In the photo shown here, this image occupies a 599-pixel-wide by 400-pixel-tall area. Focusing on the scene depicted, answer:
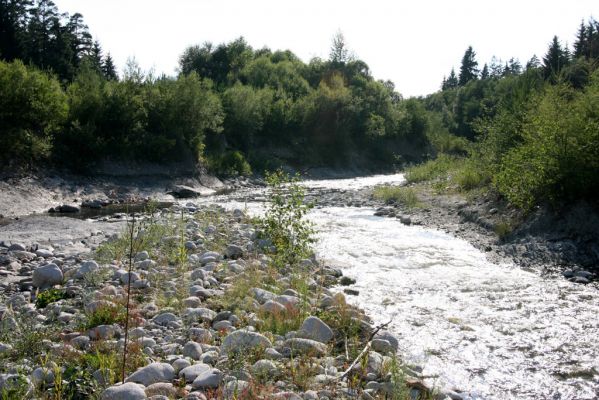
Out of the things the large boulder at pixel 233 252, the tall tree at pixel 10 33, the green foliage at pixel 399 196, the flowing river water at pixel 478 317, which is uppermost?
the tall tree at pixel 10 33

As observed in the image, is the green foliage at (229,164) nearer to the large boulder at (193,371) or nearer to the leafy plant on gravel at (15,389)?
the large boulder at (193,371)

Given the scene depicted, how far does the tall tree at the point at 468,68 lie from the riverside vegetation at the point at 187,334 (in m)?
122

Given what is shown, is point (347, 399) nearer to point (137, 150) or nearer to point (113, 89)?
point (137, 150)

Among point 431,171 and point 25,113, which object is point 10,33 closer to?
point 25,113

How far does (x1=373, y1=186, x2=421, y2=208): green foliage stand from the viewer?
2107 centimetres

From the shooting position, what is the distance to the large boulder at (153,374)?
181 inches

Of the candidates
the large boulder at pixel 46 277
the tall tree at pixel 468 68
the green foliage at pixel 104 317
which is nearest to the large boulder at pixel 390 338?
the green foliage at pixel 104 317

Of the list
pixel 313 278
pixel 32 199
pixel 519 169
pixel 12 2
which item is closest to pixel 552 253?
pixel 519 169

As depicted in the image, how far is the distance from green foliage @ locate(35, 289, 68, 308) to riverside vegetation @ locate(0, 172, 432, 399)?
0.05ft

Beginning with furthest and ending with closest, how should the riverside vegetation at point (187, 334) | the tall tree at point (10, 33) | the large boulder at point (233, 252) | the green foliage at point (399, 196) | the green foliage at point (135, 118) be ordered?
the tall tree at point (10, 33), the green foliage at point (135, 118), the green foliage at point (399, 196), the large boulder at point (233, 252), the riverside vegetation at point (187, 334)

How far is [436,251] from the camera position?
12.8 metres

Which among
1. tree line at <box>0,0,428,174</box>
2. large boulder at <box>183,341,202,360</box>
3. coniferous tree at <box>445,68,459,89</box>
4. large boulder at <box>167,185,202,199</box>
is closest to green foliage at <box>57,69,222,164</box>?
tree line at <box>0,0,428,174</box>

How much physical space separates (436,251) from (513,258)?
6.35ft

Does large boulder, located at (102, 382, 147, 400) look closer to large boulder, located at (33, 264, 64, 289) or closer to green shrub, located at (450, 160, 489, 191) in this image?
large boulder, located at (33, 264, 64, 289)
